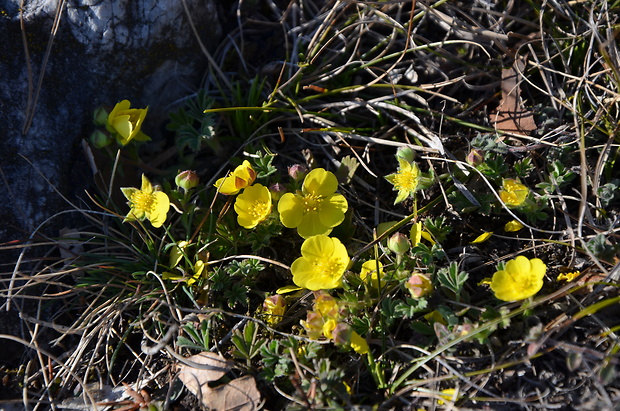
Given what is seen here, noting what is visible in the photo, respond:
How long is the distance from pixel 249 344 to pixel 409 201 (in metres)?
1.05

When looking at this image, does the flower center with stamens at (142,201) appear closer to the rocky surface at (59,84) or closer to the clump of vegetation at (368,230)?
the clump of vegetation at (368,230)

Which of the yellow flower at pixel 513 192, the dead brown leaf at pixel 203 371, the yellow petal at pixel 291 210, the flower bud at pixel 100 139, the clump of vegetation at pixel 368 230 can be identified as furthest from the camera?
the flower bud at pixel 100 139

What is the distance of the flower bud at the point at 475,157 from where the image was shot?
7.69 feet

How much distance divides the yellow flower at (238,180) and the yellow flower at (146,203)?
288 mm

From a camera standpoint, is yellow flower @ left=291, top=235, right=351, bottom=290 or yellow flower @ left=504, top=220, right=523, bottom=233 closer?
yellow flower @ left=291, top=235, right=351, bottom=290

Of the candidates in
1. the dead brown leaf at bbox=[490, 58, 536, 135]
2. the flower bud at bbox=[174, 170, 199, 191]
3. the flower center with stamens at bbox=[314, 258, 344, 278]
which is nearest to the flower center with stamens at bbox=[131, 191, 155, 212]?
the flower bud at bbox=[174, 170, 199, 191]

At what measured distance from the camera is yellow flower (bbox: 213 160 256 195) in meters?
2.40

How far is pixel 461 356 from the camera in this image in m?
1.99

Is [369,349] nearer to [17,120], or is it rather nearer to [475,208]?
[475,208]

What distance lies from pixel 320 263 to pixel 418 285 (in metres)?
0.44

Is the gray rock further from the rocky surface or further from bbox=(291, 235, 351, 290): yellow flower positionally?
bbox=(291, 235, 351, 290): yellow flower

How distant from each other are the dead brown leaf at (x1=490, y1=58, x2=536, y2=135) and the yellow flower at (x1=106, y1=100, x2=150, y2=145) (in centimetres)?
182

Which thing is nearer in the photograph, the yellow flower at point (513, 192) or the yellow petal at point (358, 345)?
the yellow petal at point (358, 345)

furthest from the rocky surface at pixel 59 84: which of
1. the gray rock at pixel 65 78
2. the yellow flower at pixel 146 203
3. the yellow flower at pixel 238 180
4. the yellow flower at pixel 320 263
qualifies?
the yellow flower at pixel 320 263
